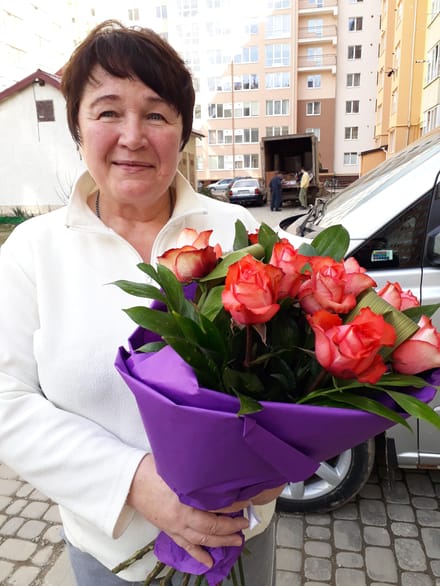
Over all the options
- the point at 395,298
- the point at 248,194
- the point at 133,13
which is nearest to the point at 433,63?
the point at 248,194

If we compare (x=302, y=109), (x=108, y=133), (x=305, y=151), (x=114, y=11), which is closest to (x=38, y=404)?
(x=108, y=133)

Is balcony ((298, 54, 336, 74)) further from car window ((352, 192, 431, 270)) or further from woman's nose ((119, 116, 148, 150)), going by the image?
woman's nose ((119, 116, 148, 150))

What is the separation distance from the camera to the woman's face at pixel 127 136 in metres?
1.21

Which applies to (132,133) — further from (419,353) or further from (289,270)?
(419,353)

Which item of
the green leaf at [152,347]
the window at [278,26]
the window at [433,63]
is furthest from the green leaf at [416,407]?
the window at [278,26]

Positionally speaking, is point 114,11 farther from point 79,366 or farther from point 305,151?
point 79,366

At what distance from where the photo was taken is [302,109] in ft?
146

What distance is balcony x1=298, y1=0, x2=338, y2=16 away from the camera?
42.8 metres

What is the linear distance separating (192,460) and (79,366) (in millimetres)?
454

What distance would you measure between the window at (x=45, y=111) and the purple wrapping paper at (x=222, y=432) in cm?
1831

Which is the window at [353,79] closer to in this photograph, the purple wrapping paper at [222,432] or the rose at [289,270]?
the rose at [289,270]

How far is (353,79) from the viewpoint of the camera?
4378cm

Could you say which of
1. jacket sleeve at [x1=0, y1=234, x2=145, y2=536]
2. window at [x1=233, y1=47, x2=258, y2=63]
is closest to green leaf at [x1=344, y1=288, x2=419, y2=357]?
jacket sleeve at [x1=0, y1=234, x2=145, y2=536]

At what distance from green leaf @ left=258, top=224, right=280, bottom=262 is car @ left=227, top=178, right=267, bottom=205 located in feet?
79.5
